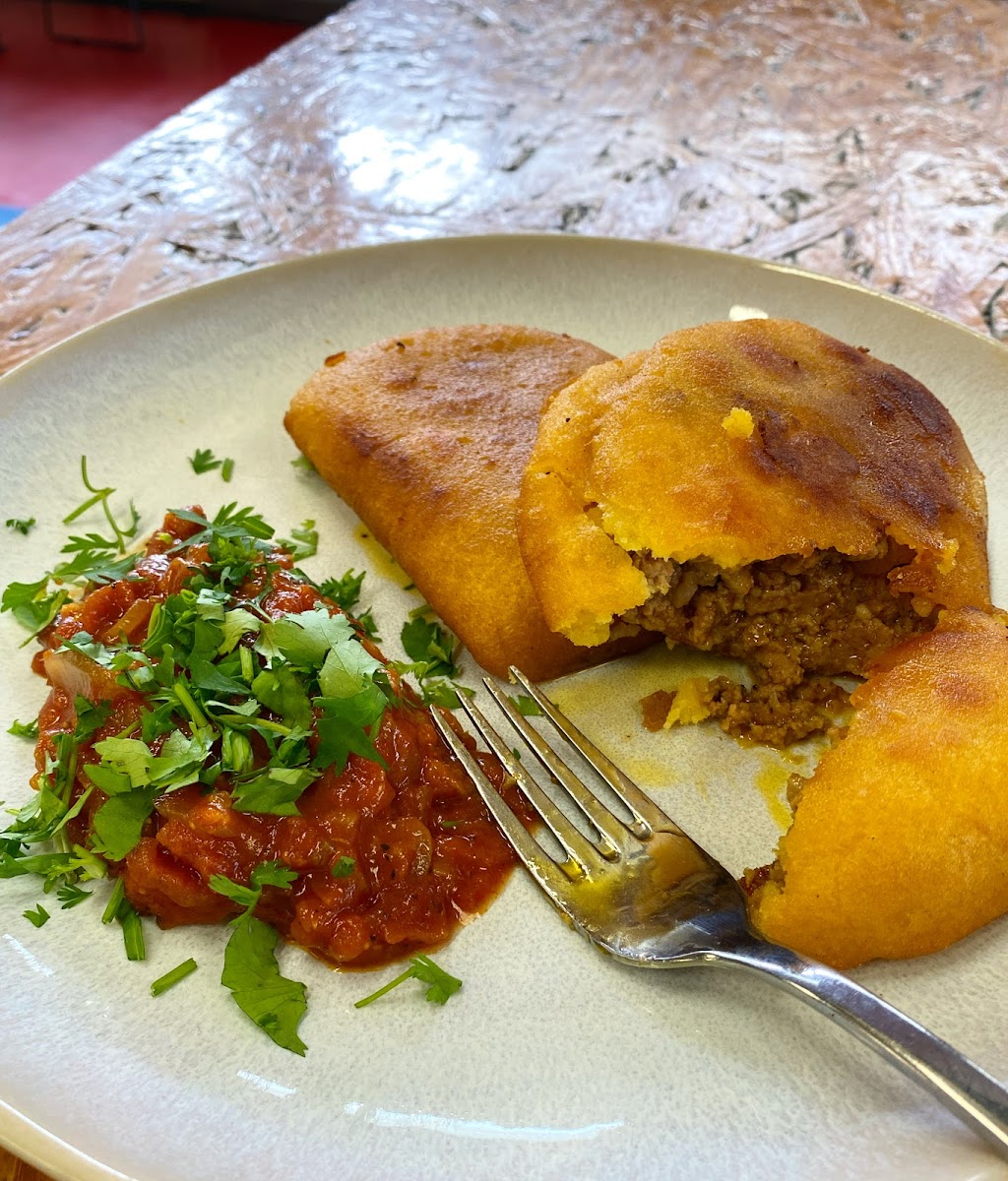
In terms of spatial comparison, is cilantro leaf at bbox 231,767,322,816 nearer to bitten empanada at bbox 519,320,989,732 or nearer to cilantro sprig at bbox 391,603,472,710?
cilantro sprig at bbox 391,603,472,710

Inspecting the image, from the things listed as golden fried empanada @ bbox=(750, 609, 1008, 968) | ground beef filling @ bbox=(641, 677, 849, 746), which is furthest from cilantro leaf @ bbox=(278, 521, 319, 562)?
golden fried empanada @ bbox=(750, 609, 1008, 968)

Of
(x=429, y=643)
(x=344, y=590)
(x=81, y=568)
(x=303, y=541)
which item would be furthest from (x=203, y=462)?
(x=429, y=643)

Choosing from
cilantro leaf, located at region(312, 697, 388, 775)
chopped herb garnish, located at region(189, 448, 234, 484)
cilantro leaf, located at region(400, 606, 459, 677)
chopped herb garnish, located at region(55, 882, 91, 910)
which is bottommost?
chopped herb garnish, located at region(55, 882, 91, 910)

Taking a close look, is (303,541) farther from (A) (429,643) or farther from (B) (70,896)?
(B) (70,896)

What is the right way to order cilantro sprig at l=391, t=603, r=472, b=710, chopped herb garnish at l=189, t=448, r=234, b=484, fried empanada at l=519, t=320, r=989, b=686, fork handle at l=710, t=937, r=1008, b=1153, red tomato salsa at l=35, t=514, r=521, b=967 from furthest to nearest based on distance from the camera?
1. chopped herb garnish at l=189, t=448, r=234, b=484
2. cilantro sprig at l=391, t=603, r=472, b=710
3. fried empanada at l=519, t=320, r=989, b=686
4. red tomato salsa at l=35, t=514, r=521, b=967
5. fork handle at l=710, t=937, r=1008, b=1153

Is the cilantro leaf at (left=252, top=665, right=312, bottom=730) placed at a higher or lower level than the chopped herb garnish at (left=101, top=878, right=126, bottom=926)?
higher

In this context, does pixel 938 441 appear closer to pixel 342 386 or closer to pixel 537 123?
pixel 342 386

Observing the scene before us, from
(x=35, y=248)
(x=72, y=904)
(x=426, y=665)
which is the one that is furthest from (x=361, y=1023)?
(x=35, y=248)
